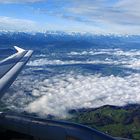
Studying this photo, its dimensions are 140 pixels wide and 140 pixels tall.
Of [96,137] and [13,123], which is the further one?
[13,123]

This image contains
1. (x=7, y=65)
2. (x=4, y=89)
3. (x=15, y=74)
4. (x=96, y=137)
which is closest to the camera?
(x=96, y=137)

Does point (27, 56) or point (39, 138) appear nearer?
point (39, 138)

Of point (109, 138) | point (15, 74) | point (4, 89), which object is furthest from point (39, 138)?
point (15, 74)

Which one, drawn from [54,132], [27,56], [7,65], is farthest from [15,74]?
[54,132]

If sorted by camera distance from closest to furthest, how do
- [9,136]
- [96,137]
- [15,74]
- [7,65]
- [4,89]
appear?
[96,137]
[9,136]
[4,89]
[15,74]
[7,65]

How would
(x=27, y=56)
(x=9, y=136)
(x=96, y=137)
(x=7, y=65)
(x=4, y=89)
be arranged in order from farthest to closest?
(x=27, y=56), (x=7, y=65), (x=4, y=89), (x=9, y=136), (x=96, y=137)

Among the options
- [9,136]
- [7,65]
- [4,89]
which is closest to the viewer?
[9,136]

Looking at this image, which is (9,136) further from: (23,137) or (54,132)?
(54,132)

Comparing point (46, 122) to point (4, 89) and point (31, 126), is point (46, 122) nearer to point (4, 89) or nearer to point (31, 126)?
point (31, 126)
